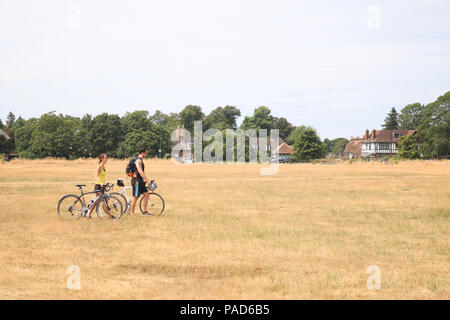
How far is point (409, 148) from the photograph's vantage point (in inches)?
3693

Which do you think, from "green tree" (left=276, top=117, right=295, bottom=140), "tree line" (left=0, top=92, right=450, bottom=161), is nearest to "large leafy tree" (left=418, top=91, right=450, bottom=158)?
"tree line" (left=0, top=92, right=450, bottom=161)

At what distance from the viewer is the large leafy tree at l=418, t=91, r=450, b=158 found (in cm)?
8856

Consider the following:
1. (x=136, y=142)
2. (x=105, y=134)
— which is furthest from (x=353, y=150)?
(x=105, y=134)

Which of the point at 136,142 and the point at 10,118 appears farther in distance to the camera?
the point at 10,118

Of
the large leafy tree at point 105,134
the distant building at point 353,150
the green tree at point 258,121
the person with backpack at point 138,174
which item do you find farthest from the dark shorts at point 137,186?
the distant building at point 353,150

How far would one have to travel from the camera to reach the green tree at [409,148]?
92625 millimetres

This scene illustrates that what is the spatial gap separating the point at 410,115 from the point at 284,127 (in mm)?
36925

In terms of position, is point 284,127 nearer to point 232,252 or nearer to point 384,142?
point 384,142

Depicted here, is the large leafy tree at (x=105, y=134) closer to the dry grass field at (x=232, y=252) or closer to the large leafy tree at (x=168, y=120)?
the large leafy tree at (x=168, y=120)

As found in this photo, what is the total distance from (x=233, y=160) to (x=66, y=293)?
Result: 80.4 meters

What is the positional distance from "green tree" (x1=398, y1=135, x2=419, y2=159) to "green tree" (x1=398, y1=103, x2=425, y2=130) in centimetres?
3504

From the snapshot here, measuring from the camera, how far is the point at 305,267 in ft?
28.1

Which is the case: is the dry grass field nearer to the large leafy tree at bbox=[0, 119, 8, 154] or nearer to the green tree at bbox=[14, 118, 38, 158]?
the large leafy tree at bbox=[0, 119, 8, 154]
